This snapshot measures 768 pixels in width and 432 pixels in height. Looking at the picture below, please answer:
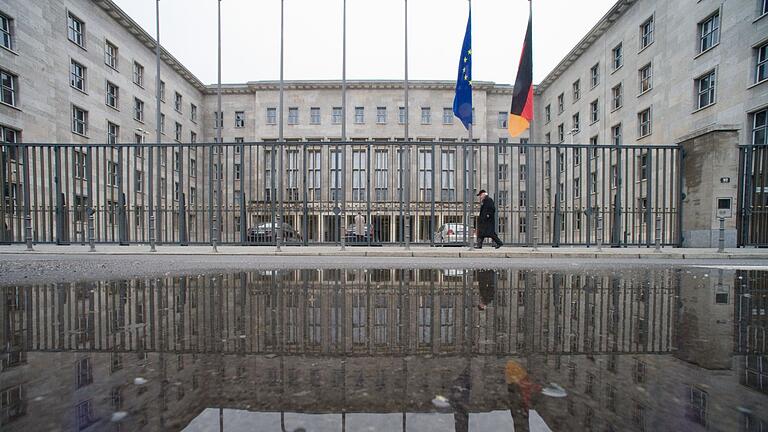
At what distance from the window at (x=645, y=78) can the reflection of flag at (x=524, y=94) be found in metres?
15.1

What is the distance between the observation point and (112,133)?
25953 millimetres

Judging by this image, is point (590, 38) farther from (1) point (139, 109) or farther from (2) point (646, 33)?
(1) point (139, 109)

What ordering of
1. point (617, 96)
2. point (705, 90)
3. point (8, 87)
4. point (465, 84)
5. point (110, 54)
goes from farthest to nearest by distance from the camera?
point (617, 96) → point (110, 54) → point (705, 90) → point (8, 87) → point (465, 84)

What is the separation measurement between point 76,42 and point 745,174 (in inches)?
1396

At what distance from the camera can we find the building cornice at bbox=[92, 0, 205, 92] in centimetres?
2516

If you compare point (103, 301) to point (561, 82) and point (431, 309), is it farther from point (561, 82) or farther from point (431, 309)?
point (561, 82)

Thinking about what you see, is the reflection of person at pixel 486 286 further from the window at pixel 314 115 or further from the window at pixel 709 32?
the window at pixel 314 115

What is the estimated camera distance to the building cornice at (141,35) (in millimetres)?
25156

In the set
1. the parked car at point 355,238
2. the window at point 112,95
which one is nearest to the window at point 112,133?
the window at point 112,95

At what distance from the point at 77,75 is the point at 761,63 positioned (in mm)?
37643

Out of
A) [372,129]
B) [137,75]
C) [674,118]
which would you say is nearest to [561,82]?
[674,118]

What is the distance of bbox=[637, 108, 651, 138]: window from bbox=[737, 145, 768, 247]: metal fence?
12641 millimetres

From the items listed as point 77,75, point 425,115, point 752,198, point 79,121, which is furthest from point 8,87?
point 752,198

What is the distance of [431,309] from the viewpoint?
3.15m
